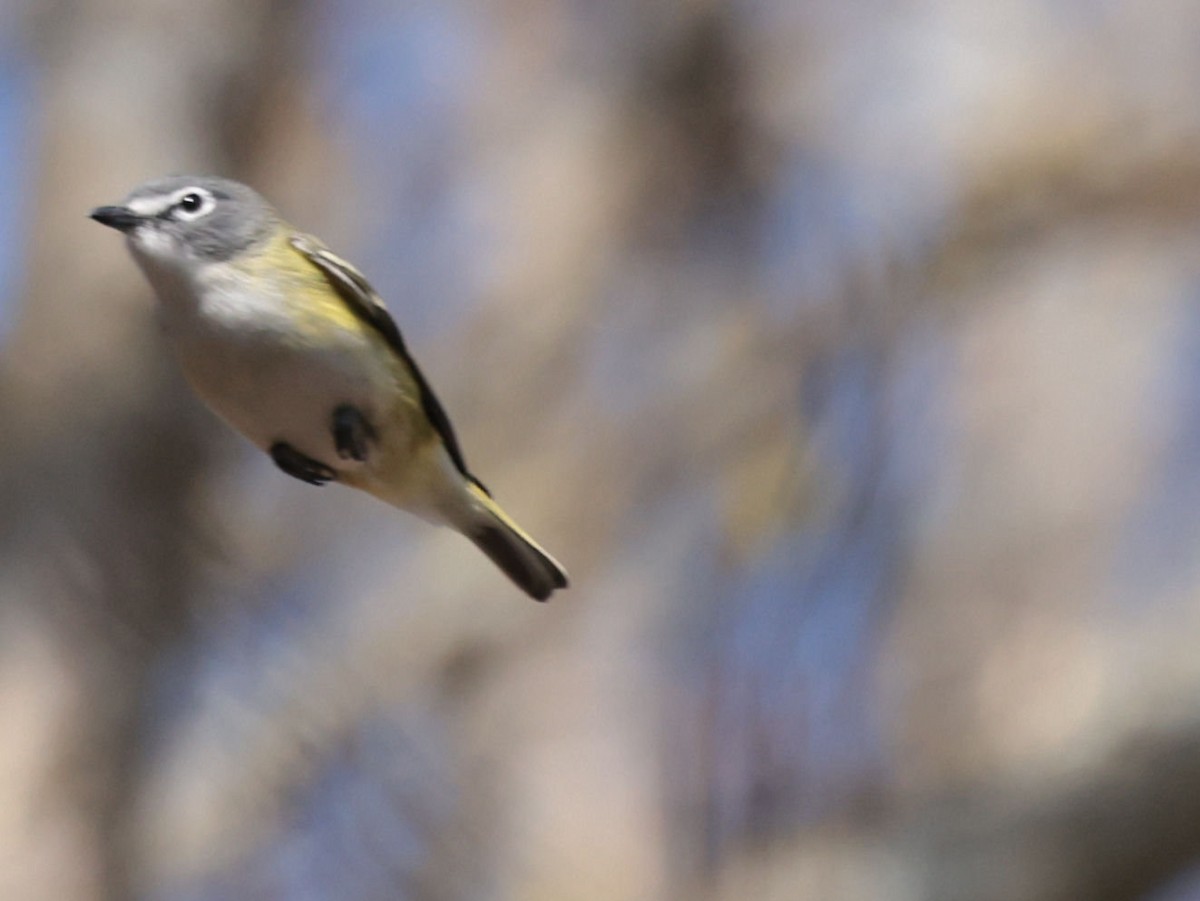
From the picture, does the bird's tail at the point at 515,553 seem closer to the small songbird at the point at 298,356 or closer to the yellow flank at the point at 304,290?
the small songbird at the point at 298,356

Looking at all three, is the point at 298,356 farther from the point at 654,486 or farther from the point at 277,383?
the point at 654,486

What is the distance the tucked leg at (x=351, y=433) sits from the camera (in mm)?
1216

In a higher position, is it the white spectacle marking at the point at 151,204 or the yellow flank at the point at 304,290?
the white spectacle marking at the point at 151,204

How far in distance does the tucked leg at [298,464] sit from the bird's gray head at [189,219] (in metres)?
0.17

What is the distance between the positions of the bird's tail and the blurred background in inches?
6.2

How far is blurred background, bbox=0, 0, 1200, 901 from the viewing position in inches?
42.2

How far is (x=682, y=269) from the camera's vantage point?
10.3 feet

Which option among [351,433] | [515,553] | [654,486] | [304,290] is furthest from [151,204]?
[654,486]

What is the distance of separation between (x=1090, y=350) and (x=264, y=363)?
164 cm

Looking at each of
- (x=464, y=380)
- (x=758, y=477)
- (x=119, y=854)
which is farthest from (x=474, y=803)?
(x=464, y=380)

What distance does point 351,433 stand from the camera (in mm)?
1235

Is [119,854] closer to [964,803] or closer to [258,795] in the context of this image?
[258,795]

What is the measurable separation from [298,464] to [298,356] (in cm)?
9

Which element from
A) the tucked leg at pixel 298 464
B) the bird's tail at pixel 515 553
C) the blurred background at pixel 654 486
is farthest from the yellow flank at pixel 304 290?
the blurred background at pixel 654 486
